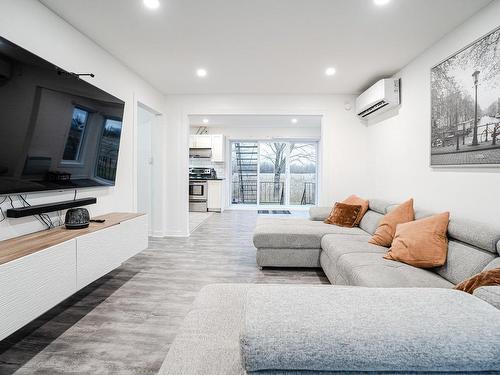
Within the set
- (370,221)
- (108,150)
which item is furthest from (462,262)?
(108,150)

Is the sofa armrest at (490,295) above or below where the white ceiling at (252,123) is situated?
below

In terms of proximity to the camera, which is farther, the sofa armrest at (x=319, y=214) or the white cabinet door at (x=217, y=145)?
the white cabinet door at (x=217, y=145)

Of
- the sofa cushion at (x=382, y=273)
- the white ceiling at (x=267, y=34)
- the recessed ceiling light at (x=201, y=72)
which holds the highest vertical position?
the recessed ceiling light at (x=201, y=72)

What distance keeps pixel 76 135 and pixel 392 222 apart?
2.95m

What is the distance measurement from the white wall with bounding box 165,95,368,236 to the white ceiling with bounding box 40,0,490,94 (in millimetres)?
692

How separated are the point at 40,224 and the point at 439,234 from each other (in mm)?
3070

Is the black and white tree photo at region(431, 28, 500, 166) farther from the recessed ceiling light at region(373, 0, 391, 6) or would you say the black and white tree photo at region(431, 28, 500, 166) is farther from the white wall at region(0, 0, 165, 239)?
the white wall at region(0, 0, 165, 239)

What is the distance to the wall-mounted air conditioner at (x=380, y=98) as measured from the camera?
3529 mm

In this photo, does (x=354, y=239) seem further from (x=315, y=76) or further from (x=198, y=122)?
(x=198, y=122)

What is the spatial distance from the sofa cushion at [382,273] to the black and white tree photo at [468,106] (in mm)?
1018

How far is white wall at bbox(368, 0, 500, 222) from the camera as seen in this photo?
2205mm

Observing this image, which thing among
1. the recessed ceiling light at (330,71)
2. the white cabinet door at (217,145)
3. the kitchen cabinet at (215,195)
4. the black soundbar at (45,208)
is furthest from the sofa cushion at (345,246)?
the white cabinet door at (217,145)

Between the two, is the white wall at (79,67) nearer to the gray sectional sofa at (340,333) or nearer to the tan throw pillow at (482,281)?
the gray sectional sofa at (340,333)

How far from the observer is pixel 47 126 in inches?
79.2
